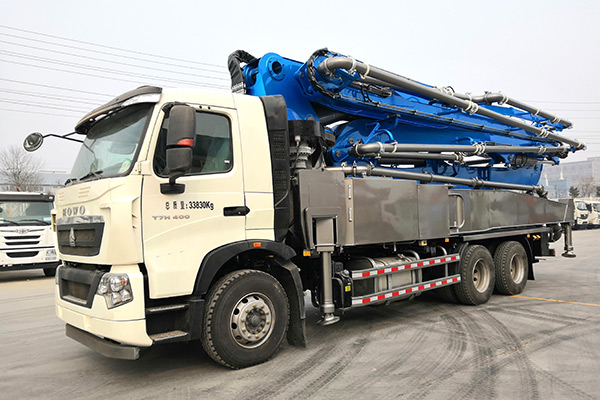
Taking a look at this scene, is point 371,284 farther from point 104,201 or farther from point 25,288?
point 25,288

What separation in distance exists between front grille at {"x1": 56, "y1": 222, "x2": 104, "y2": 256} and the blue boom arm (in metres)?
2.79

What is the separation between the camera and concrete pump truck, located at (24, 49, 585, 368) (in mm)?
3994

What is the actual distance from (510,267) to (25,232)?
1205cm

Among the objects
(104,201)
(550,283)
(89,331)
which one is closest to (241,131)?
(104,201)

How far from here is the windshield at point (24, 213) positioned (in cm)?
1248

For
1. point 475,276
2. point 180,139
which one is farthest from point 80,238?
point 475,276

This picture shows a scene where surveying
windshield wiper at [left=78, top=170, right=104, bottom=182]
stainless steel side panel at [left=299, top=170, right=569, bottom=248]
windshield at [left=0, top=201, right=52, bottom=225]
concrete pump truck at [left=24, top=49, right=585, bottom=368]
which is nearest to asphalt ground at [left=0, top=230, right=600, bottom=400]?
concrete pump truck at [left=24, top=49, right=585, bottom=368]

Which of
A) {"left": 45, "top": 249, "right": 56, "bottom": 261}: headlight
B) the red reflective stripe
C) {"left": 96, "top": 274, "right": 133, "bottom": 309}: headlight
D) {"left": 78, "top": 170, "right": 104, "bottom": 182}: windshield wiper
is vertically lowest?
{"left": 45, "top": 249, "right": 56, "bottom": 261}: headlight

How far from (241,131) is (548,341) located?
425cm

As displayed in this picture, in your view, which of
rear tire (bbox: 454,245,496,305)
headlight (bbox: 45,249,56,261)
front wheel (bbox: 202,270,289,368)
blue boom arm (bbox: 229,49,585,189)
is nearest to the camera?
front wheel (bbox: 202,270,289,368)

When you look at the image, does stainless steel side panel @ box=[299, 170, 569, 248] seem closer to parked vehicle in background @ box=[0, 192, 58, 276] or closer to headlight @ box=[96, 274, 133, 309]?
headlight @ box=[96, 274, 133, 309]

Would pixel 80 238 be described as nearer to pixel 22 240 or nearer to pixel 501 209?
pixel 501 209

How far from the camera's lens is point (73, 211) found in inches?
175

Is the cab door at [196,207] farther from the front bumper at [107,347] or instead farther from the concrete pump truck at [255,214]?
the front bumper at [107,347]
